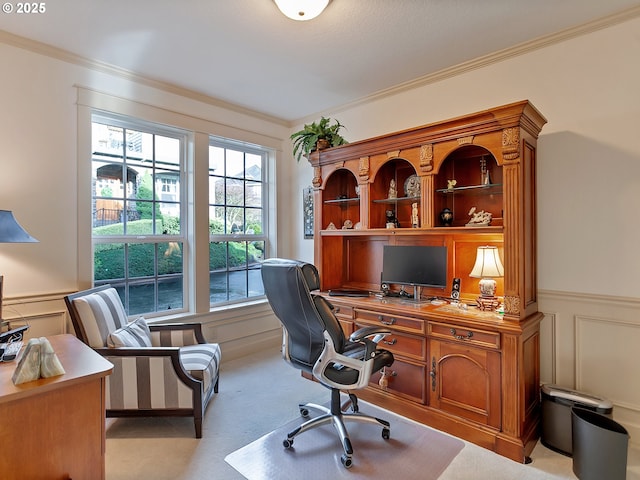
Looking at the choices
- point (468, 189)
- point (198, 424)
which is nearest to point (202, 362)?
point (198, 424)

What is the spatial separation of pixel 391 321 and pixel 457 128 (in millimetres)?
1528

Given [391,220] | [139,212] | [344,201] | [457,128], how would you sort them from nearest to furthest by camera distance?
[457,128], [391,220], [139,212], [344,201]

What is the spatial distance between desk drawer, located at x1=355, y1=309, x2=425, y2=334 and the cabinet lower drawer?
26 cm

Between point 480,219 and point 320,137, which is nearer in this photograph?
point 480,219

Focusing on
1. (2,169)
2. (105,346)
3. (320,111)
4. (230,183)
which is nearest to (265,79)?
(320,111)

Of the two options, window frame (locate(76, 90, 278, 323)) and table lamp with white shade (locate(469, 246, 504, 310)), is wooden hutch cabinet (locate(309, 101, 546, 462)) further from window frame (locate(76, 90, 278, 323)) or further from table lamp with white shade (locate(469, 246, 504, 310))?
window frame (locate(76, 90, 278, 323))

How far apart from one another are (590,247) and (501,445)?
1.46m

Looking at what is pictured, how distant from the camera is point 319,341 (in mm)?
2137

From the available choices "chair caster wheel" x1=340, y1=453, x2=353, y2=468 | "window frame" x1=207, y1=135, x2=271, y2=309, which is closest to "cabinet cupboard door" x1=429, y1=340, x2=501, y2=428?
"chair caster wheel" x1=340, y1=453, x2=353, y2=468

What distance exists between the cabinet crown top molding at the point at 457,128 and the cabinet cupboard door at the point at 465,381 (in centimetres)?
150

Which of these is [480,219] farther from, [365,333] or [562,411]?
[562,411]

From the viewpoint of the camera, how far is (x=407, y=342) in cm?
261

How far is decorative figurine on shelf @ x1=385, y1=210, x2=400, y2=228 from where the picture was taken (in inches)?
119

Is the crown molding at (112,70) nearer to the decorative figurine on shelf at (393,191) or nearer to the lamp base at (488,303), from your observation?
the decorative figurine on shelf at (393,191)
